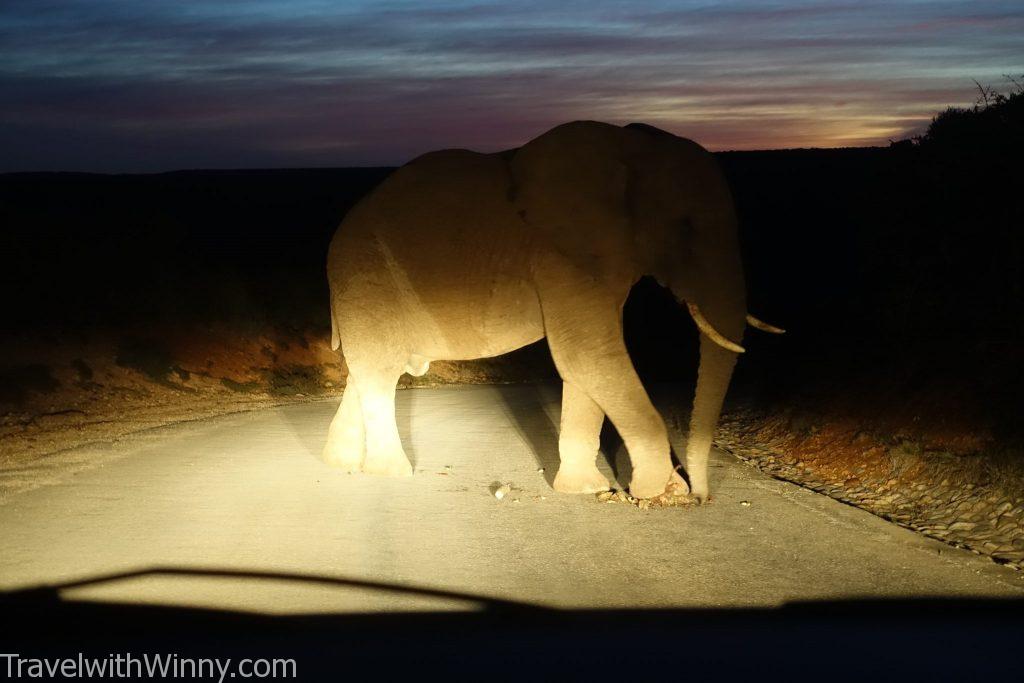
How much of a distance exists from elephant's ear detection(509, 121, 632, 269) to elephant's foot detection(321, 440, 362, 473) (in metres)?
3.34

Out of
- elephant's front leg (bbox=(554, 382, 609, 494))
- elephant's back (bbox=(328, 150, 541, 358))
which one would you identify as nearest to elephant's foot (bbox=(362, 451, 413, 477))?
elephant's back (bbox=(328, 150, 541, 358))

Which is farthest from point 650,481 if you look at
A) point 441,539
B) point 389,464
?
point 389,464

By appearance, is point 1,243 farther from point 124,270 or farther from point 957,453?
point 957,453

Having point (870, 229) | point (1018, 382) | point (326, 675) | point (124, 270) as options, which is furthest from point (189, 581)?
point (124, 270)

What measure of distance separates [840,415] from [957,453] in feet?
8.56

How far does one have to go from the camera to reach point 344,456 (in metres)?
11.5

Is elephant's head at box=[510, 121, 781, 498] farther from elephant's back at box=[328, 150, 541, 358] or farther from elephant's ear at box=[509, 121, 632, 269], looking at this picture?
elephant's back at box=[328, 150, 541, 358]

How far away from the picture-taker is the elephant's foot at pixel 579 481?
10.4 m

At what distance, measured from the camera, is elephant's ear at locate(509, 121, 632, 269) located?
9.69 meters

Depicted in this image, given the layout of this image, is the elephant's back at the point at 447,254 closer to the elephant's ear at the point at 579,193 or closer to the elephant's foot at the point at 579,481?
the elephant's ear at the point at 579,193

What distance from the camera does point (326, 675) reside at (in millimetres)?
5359

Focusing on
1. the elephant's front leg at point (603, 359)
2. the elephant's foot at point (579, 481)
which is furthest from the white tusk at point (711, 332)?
the elephant's foot at point (579, 481)

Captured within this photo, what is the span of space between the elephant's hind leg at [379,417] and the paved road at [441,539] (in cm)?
27

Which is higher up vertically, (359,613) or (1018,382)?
(1018,382)
